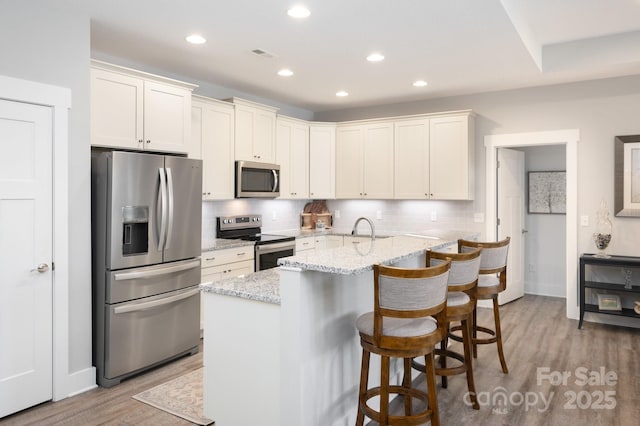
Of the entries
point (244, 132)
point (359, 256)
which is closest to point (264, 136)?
point (244, 132)

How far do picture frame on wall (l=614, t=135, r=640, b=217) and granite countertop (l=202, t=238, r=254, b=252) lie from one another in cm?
404

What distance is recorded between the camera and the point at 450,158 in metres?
5.50

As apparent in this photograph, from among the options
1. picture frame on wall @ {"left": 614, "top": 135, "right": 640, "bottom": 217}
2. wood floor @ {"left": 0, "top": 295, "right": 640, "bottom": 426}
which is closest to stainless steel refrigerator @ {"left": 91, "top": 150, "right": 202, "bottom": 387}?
wood floor @ {"left": 0, "top": 295, "right": 640, "bottom": 426}

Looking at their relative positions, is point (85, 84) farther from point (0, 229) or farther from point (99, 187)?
point (0, 229)

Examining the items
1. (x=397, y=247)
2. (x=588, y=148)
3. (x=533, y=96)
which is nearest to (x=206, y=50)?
(x=397, y=247)

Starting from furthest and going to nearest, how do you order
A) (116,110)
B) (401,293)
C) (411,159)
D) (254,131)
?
(411,159), (254,131), (116,110), (401,293)

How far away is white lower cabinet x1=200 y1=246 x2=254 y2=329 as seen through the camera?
423 cm

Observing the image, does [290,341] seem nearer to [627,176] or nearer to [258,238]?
[258,238]

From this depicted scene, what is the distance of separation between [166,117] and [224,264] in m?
1.51

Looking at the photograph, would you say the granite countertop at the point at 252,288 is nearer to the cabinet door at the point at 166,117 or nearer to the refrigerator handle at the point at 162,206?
the refrigerator handle at the point at 162,206

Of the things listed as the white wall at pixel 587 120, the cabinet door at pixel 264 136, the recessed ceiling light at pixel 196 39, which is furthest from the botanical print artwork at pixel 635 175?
the recessed ceiling light at pixel 196 39

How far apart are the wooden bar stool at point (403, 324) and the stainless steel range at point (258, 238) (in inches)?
104

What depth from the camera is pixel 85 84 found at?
125 inches

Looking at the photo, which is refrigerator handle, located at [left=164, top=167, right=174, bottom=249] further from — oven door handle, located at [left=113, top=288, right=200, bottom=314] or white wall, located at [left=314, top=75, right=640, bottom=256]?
white wall, located at [left=314, top=75, right=640, bottom=256]
